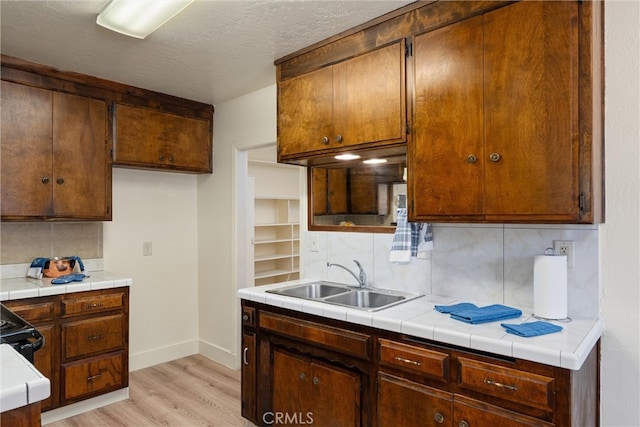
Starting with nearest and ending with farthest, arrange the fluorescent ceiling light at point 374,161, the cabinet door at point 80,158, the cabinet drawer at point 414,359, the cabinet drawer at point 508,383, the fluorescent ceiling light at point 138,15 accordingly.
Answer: the cabinet drawer at point 508,383 → the cabinet drawer at point 414,359 → the fluorescent ceiling light at point 138,15 → the fluorescent ceiling light at point 374,161 → the cabinet door at point 80,158

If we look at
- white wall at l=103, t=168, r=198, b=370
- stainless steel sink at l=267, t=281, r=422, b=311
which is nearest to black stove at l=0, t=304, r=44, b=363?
stainless steel sink at l=267, t=281, r=422, b=311

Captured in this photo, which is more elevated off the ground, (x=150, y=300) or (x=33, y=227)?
(x=33, y=227)

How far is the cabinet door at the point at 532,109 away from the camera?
1581 millimetres

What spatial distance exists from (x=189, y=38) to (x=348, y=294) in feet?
5.98

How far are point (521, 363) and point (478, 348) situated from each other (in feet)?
0.50

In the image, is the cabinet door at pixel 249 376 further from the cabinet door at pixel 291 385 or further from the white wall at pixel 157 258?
the white wall at pixel 157 258

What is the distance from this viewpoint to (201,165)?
3783 mm

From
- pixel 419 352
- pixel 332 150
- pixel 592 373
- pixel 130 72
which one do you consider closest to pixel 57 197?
pixel 130 72

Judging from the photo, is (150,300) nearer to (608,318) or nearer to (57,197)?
(57,197)

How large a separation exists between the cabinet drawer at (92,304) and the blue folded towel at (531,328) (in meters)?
2.61

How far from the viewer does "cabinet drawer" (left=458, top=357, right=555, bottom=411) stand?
1430 mm

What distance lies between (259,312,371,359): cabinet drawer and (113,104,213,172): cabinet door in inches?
72.3

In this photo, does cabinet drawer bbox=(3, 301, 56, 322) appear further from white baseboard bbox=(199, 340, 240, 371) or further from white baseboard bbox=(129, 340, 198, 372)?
white baseboard bbox=(199, 340, 240, 371)

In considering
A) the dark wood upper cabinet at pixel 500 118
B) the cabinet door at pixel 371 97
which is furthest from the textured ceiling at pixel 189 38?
the dark wood upper cabinet at pixel 500 118
